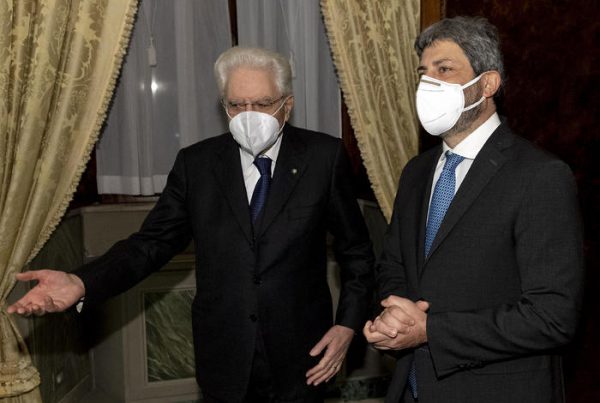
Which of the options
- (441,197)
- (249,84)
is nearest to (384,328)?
(441,197)

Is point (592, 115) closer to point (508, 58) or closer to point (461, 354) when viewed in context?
point (508, 58)

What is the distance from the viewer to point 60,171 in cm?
276

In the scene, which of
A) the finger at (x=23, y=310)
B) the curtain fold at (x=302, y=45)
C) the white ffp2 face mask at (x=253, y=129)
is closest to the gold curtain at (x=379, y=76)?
the curtain fold at (x=302, y=45)

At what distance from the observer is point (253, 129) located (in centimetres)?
198

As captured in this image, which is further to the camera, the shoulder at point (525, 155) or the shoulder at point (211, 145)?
the shoulder at point (211, 145)

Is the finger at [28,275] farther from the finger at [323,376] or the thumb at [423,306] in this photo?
the thumb at [423,306]

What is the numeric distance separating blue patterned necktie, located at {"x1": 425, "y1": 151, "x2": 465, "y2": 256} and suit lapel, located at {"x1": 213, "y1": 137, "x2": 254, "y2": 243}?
1.82ft

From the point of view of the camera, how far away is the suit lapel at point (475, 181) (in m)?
1.55

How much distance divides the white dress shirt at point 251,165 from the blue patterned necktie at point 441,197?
58 cm

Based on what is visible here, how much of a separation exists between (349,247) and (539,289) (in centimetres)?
77

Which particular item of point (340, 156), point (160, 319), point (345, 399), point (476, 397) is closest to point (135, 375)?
point (160, 319)

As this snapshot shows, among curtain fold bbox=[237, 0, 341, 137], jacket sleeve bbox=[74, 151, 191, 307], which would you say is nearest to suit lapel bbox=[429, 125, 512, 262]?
jacket sleeve bbox=[74, 151, 191, 307]

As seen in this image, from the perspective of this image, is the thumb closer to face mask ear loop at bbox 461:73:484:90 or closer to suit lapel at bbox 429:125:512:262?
suit lapel at bbox 429:125:512:262

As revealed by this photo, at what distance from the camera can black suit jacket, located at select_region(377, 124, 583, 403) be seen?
1.42 metres
